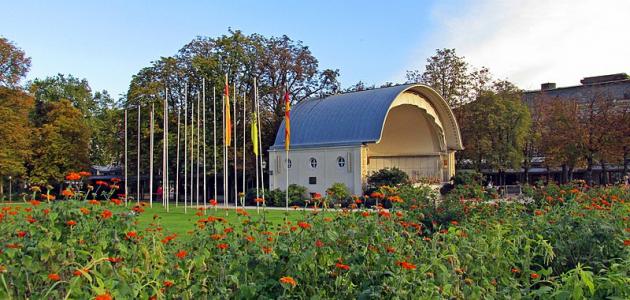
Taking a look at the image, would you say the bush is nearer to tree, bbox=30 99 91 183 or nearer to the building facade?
the building facade

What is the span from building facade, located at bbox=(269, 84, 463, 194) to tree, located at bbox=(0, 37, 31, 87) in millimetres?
20874

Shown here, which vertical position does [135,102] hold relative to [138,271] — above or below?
above

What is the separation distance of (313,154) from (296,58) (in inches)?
409

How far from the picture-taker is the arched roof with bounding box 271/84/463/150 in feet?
99.2

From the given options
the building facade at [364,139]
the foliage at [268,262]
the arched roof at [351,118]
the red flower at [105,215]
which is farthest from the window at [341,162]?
the red flower at [105,215]

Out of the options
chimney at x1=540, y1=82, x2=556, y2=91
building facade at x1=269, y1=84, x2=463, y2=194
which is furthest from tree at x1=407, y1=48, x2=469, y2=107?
chimney at x1=540, y1=82, x2=556, y2=91

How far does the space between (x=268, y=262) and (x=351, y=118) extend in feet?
91.3

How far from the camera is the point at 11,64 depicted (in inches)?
Answer: 1544

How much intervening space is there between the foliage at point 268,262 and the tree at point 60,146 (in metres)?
39.8

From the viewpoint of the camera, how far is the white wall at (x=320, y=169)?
3033 centimetres

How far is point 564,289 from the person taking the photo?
3564 mm

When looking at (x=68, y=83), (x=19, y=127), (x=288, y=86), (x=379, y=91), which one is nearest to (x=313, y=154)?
(x=379, y=91)

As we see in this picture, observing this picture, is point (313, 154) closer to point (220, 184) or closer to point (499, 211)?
point (220, 184)

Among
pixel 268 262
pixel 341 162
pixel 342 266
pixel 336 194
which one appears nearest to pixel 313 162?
pixel 341 162
